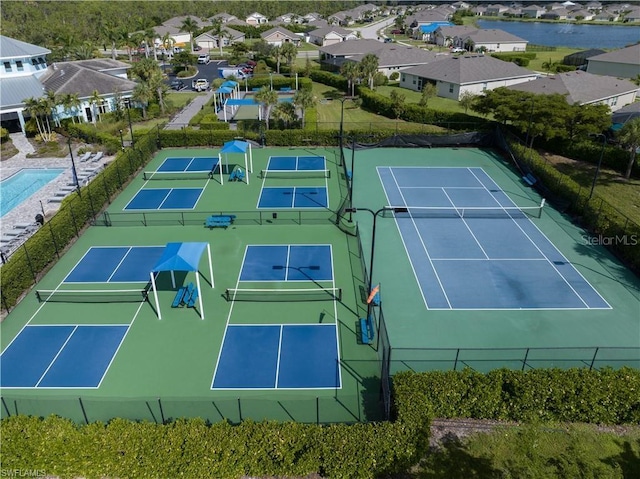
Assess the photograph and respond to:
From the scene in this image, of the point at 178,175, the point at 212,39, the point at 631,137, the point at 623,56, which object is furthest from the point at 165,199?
the point at 212,39

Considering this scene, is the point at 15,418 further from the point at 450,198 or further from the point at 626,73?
the point at 626,73

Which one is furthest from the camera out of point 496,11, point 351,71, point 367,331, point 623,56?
point 496,11

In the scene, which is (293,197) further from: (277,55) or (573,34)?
(573,34)

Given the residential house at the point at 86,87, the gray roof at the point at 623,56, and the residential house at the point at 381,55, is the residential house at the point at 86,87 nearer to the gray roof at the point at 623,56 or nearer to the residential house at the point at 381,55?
the residential house at the point at 381,55

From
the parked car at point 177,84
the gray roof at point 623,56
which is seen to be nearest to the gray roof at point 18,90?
the parked car at point 177,84

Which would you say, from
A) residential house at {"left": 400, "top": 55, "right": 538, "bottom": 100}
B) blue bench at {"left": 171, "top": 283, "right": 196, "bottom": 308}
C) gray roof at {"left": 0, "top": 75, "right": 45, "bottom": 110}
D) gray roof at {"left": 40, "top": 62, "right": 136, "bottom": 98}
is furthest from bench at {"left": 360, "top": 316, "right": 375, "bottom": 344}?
residential house at {"left": 400, "top": 55, "right": 538, "bottom": 100}

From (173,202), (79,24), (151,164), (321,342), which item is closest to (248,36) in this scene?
(79,24)
